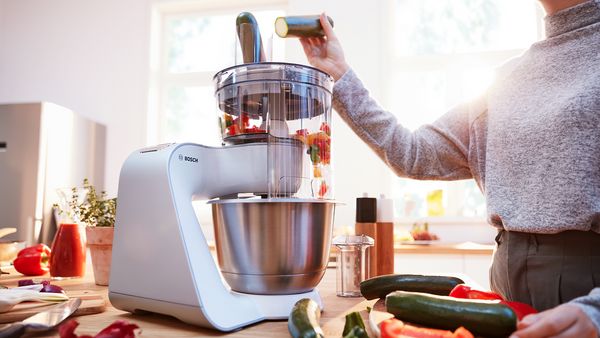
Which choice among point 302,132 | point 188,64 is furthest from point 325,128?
point 188,64

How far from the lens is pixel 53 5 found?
375 centimetres

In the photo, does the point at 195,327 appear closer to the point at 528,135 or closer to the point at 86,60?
the point at 528,135

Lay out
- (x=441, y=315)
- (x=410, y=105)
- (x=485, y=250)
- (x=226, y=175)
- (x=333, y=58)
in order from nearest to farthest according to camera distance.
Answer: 1. (x=441, y=315)
2. (x=226, y=175)
3. (x=333, y=58)
4. (x=485, y=250)
5. (x=410, y=105)

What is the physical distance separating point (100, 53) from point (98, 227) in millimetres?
2899

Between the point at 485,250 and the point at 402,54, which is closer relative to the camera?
the point at 485,250

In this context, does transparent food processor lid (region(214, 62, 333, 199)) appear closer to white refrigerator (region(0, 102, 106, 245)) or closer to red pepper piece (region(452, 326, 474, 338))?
red pepper piece (region(452, 326, 474, 338))

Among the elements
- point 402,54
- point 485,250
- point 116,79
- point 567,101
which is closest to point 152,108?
point 116,79

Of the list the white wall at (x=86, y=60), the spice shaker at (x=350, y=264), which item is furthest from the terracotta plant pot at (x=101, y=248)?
the white wall at (x=86, y=60)

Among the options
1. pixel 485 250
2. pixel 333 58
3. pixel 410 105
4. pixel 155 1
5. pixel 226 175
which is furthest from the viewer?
pixel 155 1

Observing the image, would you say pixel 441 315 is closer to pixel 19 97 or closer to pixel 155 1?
Result: pixel 155 1

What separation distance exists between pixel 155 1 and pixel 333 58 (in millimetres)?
2922

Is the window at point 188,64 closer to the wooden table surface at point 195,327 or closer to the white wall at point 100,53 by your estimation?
the white wall at point 100,53

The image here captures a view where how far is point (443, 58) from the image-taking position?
3.32m

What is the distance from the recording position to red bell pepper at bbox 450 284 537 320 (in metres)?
0.70
